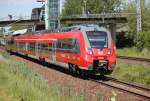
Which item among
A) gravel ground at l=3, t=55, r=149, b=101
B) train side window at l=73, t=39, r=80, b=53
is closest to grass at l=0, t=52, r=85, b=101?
gravel ground at l=3, t=55, r=149, b=101

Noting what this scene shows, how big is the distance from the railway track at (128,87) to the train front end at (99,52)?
2.35 ft

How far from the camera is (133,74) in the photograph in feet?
83.6

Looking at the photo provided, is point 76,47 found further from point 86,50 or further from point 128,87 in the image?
point 128,87

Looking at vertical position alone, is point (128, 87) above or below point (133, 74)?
above

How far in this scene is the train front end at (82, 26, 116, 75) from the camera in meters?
23.7

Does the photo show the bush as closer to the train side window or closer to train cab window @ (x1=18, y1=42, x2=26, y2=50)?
train cab window @ (x1=18, y1=42, x2=26, y2=50)

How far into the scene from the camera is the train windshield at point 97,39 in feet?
78.8

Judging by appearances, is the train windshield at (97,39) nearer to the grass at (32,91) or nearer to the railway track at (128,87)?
the railway track at (128,87)

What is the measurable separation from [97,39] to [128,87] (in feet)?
13.8

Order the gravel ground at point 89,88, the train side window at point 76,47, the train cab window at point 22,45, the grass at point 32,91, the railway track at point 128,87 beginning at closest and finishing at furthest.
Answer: the grass at point 32,91, the gravel ground at point 89,88, the railway track at point 128,87, the train side window at point 76,47, the train cab window at point 22,45

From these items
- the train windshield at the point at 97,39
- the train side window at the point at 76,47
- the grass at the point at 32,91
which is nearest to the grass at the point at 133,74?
the train windshield at the point at 97,39

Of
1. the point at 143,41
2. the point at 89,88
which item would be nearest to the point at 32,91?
the point at 89,88

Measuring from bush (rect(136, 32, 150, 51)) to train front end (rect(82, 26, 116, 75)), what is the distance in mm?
26010

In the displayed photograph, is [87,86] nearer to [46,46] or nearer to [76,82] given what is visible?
[76,82]
